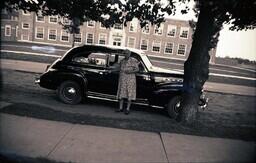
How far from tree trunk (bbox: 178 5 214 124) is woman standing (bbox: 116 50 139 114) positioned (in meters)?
1.33

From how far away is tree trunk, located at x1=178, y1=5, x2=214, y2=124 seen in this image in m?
6.12

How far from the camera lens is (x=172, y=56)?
1738 inches

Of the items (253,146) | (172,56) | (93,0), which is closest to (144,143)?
(253,146)

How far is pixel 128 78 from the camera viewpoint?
23.6 ft

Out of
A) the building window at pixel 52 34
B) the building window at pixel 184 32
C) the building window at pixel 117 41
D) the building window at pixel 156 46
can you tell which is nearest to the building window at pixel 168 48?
the building window at pixel 156 46

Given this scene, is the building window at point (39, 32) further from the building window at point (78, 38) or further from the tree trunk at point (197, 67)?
the tree trunk at point (197, 67)

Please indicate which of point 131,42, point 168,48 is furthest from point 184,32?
point 131,42

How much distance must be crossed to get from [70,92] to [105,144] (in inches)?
145

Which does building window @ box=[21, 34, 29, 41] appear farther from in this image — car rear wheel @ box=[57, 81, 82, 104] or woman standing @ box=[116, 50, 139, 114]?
woman standing @ box=[116, 50, 139, 114]

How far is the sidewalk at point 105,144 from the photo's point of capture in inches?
164

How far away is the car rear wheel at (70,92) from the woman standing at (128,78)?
1401 millimetres

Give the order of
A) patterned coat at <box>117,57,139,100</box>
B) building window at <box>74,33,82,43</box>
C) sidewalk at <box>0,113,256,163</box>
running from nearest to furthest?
sidewalk at <box>0,113,256,163</box>
patterned coat at <box>117,57,139,100</box>
building window at <box>74,33,82,43</box>

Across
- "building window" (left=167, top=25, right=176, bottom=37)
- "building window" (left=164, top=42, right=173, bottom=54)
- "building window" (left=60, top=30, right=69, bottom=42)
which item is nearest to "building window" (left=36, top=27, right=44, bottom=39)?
"building window" (left=60, top=30, right=69, bottom=42)

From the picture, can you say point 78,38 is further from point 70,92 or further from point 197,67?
point 197,67
